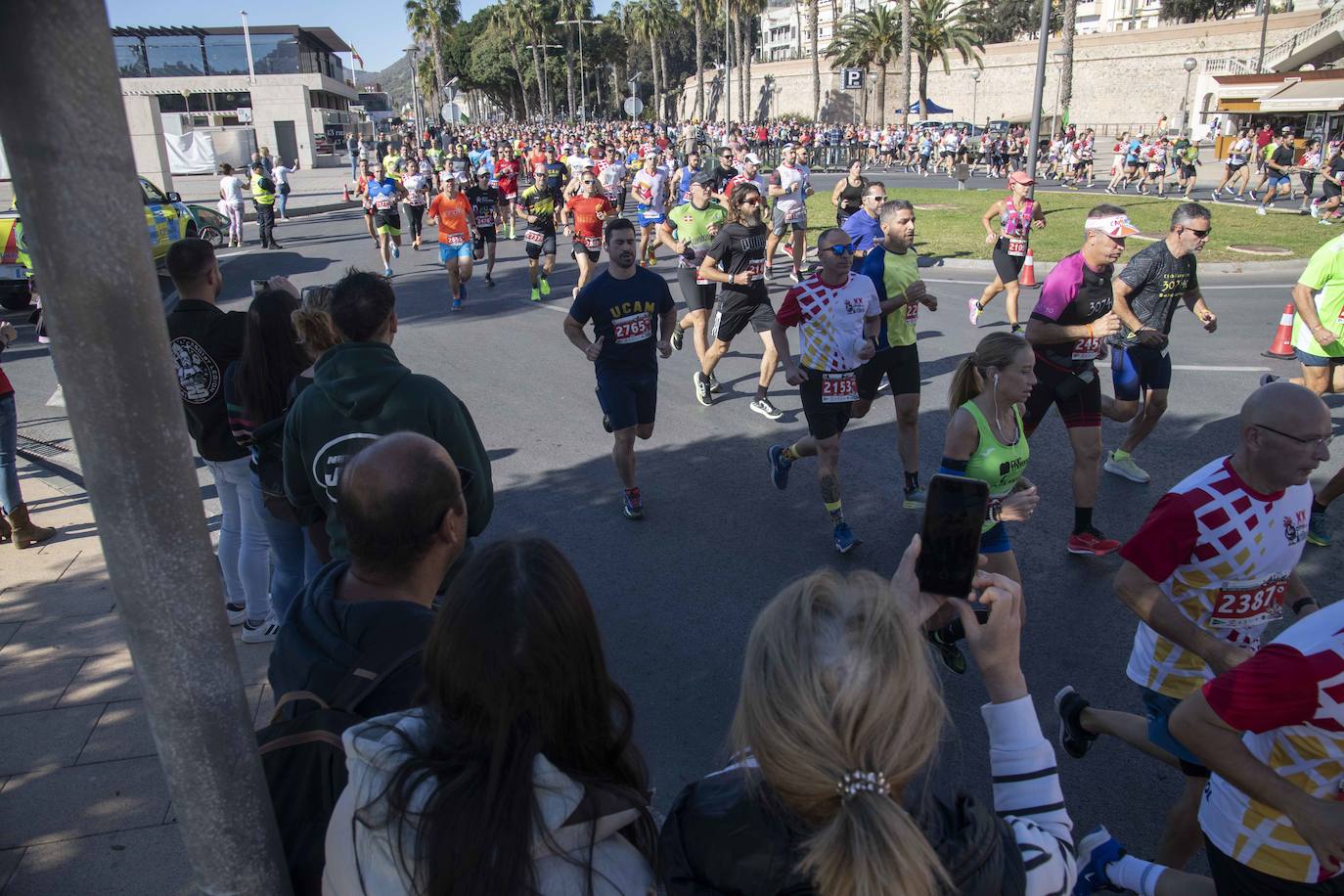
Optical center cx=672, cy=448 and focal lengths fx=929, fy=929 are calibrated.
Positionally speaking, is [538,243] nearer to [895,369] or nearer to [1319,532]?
[895,369]

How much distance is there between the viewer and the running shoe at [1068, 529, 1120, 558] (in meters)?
5.69

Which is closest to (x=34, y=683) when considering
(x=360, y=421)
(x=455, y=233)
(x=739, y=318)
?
(x=360, y=421)

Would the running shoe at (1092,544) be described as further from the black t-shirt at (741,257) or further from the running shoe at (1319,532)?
the black t-shirt at (741,257)

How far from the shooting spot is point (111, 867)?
10.9 feet

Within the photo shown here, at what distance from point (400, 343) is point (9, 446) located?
19.0 ft

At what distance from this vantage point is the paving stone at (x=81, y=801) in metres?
3.52

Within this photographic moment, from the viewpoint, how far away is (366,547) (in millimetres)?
2270

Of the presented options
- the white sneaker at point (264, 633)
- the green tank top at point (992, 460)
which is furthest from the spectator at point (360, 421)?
the green tank top at point (992, 460)

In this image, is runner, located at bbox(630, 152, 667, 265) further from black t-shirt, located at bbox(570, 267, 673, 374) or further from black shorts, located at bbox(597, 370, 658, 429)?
black shorts, located at bbox(597, 370, 658, 429)

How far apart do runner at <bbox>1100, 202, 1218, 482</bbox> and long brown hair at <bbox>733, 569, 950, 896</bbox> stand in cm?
529

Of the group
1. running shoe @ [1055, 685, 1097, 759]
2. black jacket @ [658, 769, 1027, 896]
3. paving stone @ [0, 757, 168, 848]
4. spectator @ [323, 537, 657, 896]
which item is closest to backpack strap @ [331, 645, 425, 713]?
spectator @ [323, 537, 657, 896]

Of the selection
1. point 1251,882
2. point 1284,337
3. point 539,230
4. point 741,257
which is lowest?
point 1251,882

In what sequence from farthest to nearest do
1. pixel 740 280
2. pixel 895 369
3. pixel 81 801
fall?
pixel 740 280, pixel 895 369, pixel 81 801

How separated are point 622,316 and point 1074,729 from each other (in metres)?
3.86
